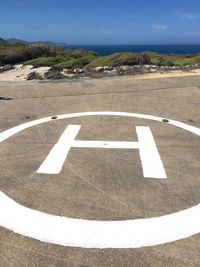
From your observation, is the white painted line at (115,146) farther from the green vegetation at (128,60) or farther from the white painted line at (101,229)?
the green vegetation at (128,60)

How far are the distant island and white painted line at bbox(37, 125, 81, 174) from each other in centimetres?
1029

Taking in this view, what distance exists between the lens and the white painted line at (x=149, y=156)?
677cm

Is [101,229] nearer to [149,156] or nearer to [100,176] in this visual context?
[100,176]

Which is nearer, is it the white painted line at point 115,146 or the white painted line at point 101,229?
the white painted line at point 101,229

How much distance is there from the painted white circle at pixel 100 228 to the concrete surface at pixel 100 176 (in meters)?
0.13

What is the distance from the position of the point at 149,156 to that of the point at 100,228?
3087 millimetres

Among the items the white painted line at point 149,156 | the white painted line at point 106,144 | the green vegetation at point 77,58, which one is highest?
the white painted line at point 149,156

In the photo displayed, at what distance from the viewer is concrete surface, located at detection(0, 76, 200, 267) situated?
4.34 metres

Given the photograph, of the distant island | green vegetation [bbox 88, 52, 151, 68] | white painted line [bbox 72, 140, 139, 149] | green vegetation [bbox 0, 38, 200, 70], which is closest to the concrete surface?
white painted line [bbox 72, 140, 139, 149]

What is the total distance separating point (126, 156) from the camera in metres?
7.66

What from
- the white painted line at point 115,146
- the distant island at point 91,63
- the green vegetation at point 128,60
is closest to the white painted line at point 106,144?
the white painted line at point 115,146

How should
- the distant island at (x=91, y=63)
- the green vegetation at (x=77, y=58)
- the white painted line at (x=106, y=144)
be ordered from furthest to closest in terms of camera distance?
the green vegetation at (x=77, y=58)
the distant island at (x=91, y=63)
the white painted line at (x=106, y=144)

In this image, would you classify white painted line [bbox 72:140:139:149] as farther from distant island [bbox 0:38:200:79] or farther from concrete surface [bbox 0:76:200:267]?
distant island [bbox 0:38:200:79]

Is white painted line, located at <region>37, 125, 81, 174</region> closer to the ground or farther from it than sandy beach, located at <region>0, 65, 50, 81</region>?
farther from it
